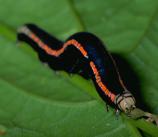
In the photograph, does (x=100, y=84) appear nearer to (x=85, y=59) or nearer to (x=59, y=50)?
(x=85, y=59)

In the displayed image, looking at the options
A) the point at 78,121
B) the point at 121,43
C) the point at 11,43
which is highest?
the point at 121,43

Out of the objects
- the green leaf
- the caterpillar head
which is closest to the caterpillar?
the caterpillar head

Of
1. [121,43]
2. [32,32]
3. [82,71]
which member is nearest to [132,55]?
[121,43]

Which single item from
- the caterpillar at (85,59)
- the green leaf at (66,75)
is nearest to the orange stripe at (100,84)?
the caterpillar at (85,59)

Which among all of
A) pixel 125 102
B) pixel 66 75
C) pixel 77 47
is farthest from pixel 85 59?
pixel 125 102

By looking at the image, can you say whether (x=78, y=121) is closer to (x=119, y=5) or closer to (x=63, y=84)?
(x=63, y=84)

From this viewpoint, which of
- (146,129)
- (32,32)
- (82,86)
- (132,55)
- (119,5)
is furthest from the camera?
(32,32)
